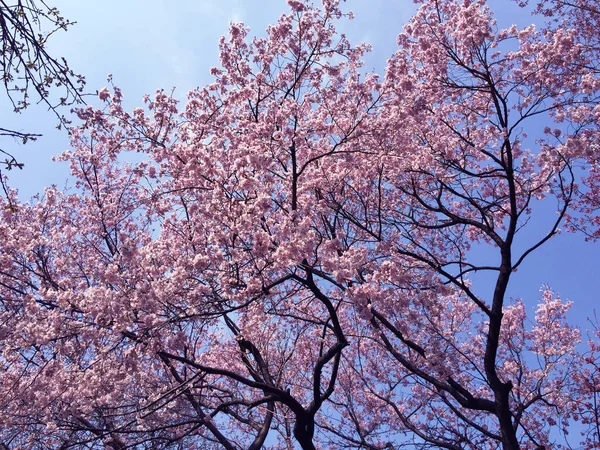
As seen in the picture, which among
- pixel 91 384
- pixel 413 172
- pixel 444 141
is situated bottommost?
pixel 91 384

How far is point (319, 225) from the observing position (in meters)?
10.4

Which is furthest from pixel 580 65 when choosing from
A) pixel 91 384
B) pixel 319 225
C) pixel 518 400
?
pixel 91 384

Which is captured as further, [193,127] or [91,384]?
[193,127]

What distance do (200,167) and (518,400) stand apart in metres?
9.23

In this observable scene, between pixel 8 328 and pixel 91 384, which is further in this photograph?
pixel 8 328

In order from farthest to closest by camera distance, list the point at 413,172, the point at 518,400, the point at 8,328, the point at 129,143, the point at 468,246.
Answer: the point at 468,246, the point at 518,400, the point at 413,172, the point at 129,143, the point at 8,328

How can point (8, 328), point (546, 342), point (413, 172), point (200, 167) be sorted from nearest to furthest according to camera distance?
point (8, 328) < point (200, 167) < point (413, 172) < point (546, 342)

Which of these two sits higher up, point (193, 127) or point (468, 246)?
point (468, 246)

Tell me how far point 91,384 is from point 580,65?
11038 mm

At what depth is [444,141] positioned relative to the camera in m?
10.5

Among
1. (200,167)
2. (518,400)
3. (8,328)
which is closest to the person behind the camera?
(8,328)

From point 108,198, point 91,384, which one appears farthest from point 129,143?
point 91,384

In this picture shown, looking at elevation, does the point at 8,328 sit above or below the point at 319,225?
below

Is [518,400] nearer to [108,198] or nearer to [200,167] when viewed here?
[200,167]
